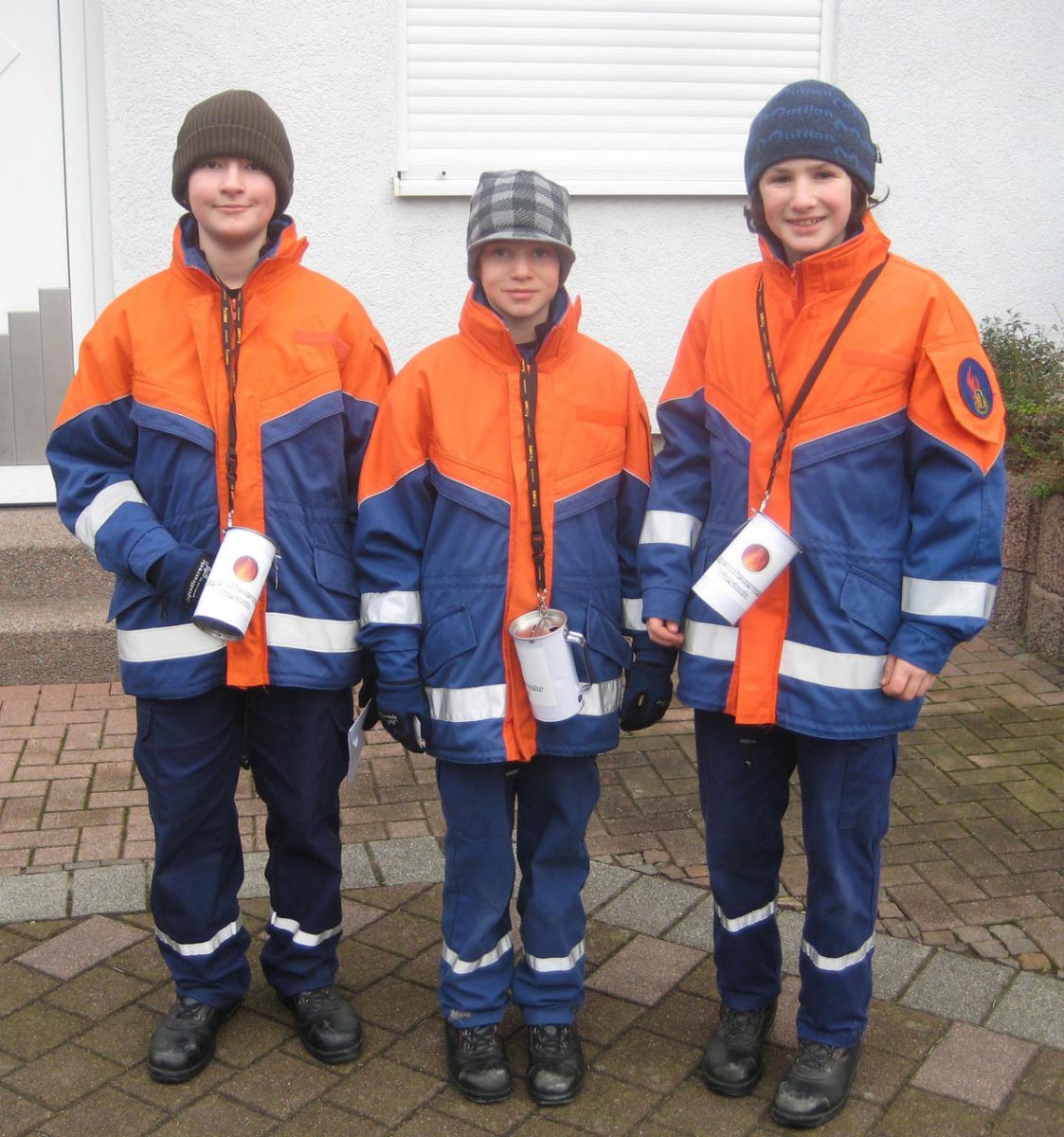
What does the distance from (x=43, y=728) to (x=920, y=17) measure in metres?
5.01

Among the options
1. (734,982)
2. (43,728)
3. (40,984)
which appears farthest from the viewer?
(43,728)

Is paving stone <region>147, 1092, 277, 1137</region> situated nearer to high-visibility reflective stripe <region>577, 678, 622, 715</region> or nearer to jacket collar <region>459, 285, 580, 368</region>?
high-visibility reflective stripe <region>577, 678, 622, 715</region>

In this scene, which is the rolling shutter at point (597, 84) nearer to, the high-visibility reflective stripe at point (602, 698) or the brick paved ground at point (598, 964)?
the brick paved ground at point (598, 964)

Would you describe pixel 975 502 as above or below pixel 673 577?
above

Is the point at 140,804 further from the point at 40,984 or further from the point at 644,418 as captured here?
the point at 644,418

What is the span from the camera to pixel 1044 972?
3590mm

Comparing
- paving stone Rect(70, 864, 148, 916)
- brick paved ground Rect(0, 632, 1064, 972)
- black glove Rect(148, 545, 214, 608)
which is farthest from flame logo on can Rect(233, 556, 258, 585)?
brick paved ground Rect(0, 632, 1064, 972)

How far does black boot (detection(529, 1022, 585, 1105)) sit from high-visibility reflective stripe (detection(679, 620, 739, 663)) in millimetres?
903

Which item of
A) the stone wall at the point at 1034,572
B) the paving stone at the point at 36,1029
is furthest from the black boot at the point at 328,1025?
the stone wall at the point at 1034,572

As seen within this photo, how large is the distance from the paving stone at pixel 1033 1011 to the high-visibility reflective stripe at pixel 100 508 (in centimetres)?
→ 233

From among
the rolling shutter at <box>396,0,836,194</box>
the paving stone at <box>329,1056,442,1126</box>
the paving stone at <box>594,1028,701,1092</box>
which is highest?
the rolling shutter at <box>396,0,836,194</box>

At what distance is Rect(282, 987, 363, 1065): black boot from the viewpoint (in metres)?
3.15

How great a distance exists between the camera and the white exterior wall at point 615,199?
19.6 feet

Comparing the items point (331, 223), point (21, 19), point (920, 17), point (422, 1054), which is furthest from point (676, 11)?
point (422, 1054)
